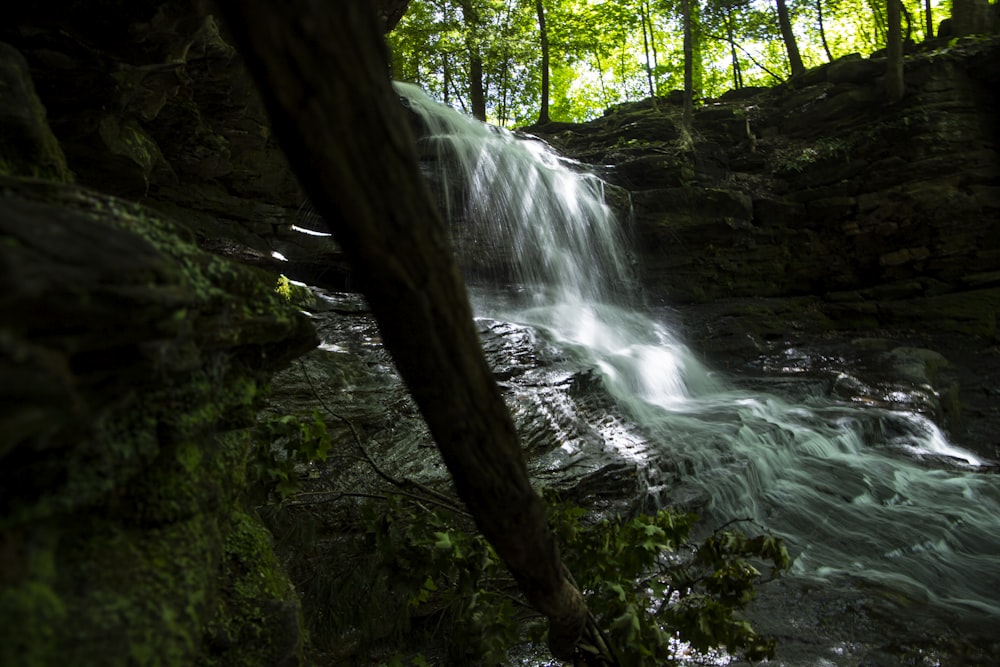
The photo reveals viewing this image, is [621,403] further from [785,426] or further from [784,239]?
[784,239]

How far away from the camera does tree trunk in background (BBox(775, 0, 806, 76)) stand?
16.7 m

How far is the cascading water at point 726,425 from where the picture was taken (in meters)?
5.16

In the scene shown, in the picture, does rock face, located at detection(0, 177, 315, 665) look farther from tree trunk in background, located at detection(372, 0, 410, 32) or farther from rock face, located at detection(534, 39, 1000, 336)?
rock face, located at detection(534, 39, 1000, 336)

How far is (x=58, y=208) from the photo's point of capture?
1530 mm

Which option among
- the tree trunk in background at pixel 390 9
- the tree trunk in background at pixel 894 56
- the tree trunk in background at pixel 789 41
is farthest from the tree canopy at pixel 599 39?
the tree trunk in background at pixel 390 9

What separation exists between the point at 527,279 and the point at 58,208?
9922 mm

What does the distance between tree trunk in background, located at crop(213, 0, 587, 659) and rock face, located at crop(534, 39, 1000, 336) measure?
11.4 meters

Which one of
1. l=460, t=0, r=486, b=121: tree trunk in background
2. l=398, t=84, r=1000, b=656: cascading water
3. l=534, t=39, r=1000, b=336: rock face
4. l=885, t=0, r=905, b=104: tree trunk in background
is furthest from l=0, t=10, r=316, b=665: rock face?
l=460, t=0, r=486, b=121: tree trunk in background

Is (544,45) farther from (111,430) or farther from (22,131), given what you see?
(111,430)

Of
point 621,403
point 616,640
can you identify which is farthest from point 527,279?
point 616,640

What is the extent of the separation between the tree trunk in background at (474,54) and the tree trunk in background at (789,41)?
838 cm

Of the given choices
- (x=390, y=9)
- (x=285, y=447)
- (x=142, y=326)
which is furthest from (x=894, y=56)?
(x=142, y=326)

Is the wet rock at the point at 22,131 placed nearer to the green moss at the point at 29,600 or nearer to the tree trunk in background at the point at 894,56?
the green moss at the point at 29,600

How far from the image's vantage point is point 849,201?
12.3 metres
